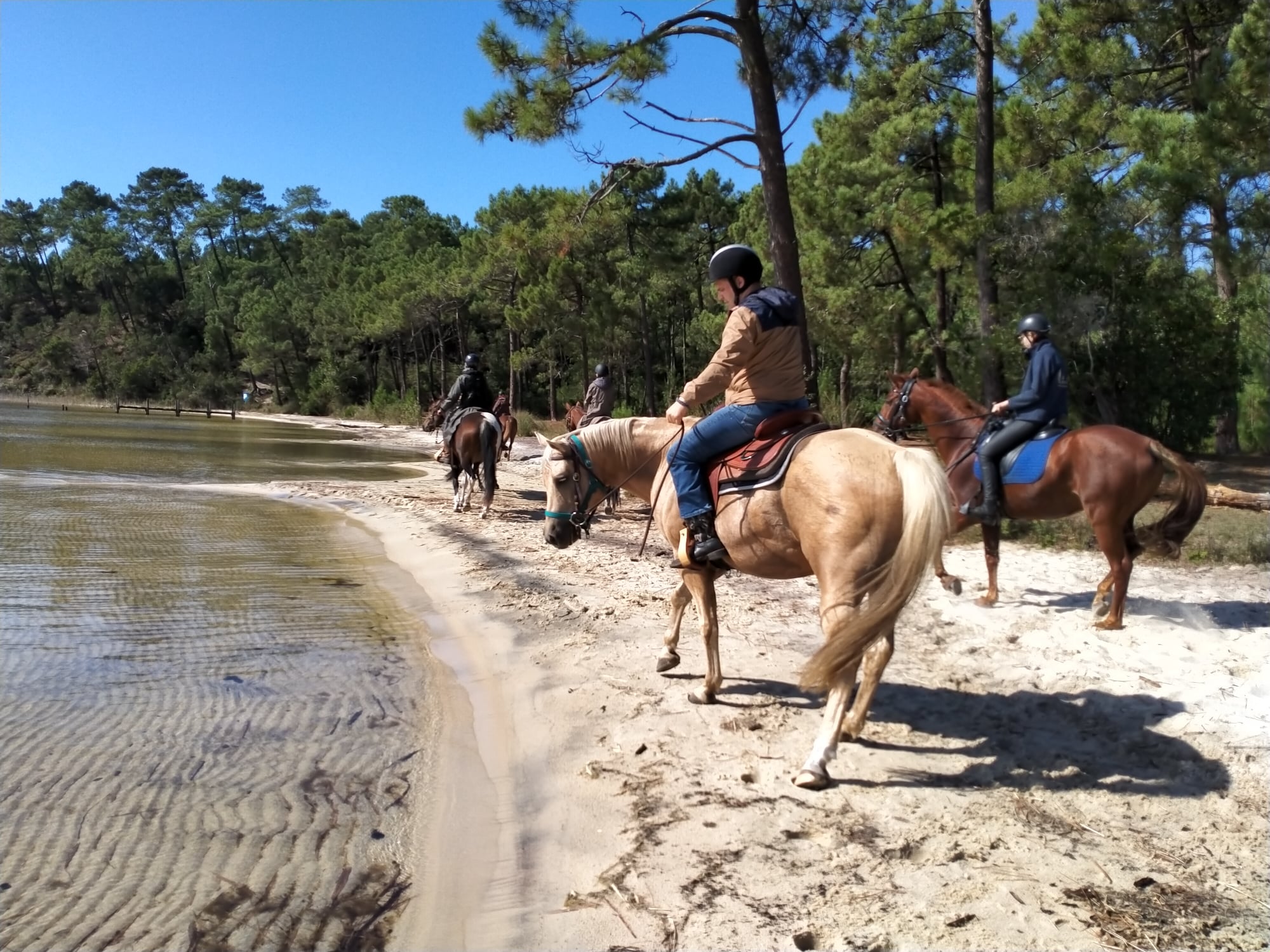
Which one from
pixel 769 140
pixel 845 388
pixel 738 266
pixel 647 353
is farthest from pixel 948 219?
pixel 647 353

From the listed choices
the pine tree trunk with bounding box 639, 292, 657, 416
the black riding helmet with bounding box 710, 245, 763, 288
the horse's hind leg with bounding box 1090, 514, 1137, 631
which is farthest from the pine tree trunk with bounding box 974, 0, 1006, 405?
the pine tree trunk with bounding box 639, 292, 657, 416

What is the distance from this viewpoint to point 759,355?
15.3ft

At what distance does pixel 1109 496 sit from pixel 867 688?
3.21m

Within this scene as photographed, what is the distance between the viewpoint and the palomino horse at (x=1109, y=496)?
21.0 ft

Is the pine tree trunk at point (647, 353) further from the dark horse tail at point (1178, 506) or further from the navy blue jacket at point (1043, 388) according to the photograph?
the dark horse tail at point (1178, 506)

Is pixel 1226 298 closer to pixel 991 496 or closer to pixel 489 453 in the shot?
pixel 991 496

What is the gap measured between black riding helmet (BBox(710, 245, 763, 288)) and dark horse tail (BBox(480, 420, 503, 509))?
893 cm

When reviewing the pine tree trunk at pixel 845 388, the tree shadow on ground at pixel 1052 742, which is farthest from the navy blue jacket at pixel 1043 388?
the pine tree trunk at pixel 845 388

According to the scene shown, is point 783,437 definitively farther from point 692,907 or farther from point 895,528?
point 692,907

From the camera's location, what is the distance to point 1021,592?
7.67 meters

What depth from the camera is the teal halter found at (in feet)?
19.5

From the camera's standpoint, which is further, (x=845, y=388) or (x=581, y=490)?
(x=845, y=388)

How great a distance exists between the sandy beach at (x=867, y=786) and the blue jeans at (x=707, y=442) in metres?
1.27

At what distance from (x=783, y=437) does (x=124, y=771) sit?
3843 millimetres
